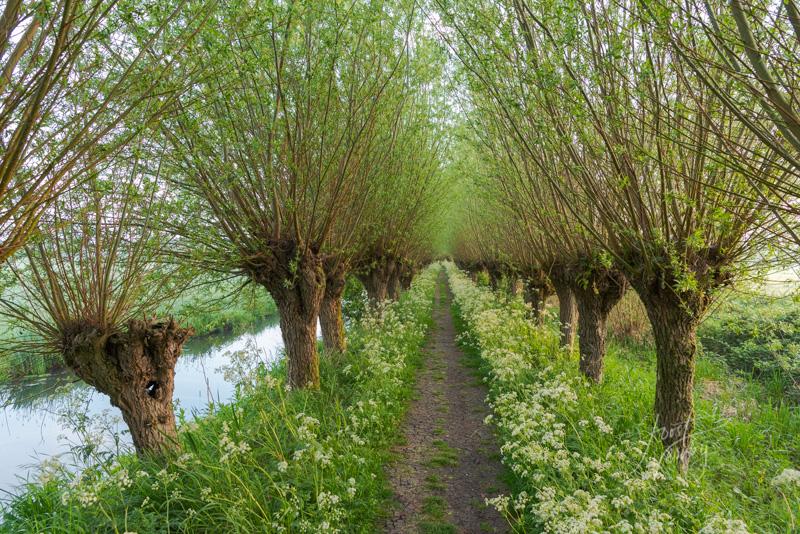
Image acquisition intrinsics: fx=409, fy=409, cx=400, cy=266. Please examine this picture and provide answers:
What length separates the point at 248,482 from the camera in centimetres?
440

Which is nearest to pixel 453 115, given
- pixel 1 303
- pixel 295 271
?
pixel 295 271

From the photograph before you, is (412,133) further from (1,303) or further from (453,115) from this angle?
(1,303)

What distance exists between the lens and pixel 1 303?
4.73 metres

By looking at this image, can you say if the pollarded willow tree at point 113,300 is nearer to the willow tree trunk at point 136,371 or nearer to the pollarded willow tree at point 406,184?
the willow tree trunk at point 136,371

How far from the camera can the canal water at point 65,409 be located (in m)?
5.36

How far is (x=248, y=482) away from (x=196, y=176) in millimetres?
3834

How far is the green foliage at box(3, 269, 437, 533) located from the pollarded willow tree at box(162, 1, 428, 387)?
1.71 m

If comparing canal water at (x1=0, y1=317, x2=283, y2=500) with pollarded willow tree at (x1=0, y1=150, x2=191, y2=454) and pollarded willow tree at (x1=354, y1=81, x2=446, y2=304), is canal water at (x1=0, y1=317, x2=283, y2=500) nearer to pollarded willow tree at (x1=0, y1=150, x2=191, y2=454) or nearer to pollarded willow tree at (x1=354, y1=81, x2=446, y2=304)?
pollarded willow tree at (x1=0, y1=150, x2=191, y2=454)

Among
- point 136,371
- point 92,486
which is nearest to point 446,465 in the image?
point 92,486

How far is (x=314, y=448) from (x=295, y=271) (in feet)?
10.1

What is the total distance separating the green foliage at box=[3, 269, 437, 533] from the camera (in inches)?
153

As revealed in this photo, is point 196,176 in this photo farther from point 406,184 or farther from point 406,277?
point 406,277

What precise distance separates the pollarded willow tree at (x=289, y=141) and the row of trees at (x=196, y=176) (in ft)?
0.10

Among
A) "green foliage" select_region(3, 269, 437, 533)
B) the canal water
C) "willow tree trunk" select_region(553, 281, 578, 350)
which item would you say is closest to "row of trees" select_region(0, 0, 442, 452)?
the canal water
